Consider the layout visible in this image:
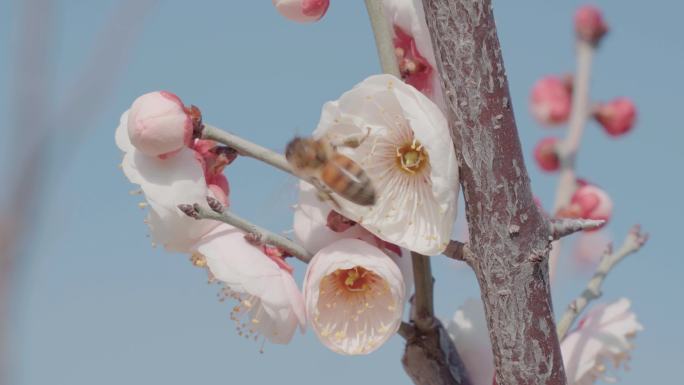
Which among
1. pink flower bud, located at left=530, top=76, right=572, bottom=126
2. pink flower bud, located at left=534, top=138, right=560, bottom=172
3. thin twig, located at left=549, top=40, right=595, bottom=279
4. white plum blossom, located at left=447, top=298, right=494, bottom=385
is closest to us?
white plum blossom, located at left=447, top=298, right=494, bottom=385

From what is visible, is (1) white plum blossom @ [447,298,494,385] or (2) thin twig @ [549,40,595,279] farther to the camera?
(2) thin twig @ [549,40,595,279]

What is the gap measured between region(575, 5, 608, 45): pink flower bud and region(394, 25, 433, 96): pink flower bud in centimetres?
185

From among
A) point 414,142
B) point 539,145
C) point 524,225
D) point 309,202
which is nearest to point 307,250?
→ point 309,202

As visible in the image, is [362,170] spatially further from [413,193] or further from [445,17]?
[445,17]

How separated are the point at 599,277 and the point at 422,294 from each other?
0.36 metres

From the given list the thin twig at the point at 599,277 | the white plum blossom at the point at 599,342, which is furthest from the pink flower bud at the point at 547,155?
the white plum blossom at the point at 599,342

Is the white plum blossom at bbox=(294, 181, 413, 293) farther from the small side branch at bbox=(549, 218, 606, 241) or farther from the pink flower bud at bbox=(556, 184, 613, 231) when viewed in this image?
the pink flower bud at bbox=(556, 184, 613, 231)

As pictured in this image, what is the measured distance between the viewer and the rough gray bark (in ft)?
3.05

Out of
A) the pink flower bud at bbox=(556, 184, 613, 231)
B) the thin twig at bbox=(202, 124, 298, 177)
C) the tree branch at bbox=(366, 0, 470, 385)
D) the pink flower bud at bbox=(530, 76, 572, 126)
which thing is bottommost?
the thin twig at bbox=(202, 124, 298, 177)

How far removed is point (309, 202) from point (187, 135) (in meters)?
0.16

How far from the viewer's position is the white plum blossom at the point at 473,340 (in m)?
1.16

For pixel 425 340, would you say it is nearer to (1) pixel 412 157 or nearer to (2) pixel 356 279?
(2) pixel 356 279

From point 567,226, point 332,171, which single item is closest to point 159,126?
point 332,171

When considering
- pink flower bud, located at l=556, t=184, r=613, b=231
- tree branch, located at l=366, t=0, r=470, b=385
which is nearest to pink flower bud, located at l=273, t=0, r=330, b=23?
tree branch, located at l=366, t=0, r=470, b=385
